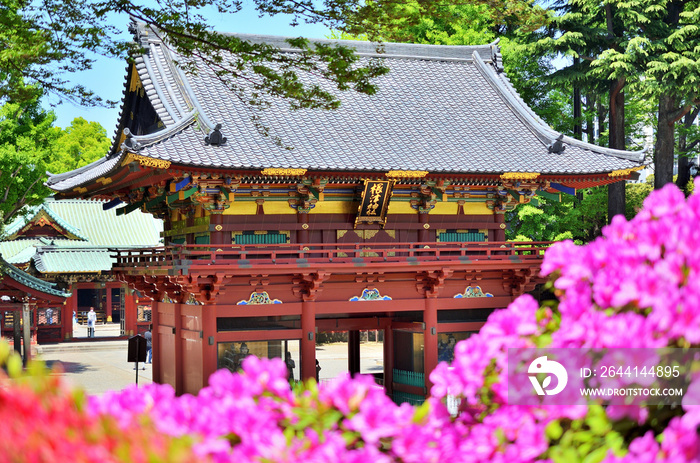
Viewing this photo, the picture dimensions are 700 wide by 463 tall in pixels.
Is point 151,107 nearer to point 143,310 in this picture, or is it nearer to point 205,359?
point 205,359

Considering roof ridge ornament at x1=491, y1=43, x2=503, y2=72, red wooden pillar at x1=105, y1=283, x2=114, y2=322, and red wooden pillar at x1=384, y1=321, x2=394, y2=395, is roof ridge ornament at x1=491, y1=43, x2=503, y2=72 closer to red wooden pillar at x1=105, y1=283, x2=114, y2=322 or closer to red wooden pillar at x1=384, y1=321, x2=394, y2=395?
red wooden pillar at x1=384, y1=321, x2=394, y2=395

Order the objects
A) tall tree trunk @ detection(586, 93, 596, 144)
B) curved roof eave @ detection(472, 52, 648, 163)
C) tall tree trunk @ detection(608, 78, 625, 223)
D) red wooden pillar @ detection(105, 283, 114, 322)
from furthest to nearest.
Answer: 1. red wooden pillar @ detection(105, 283, 114, 322)
2. tall tree trunk @ detection(586, 93, 596, 144)
3. tall tree trunk @ detection(608, 78, 625, 223)
4. curved roof eave @ detection(472, 52, 648, 163)

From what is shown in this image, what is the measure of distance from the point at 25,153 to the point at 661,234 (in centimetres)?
2653

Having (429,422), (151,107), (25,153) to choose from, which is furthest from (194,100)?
(429,422)

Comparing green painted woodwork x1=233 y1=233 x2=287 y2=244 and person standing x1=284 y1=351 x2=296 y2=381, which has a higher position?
green painted woodwork x1=233 y1=233 x2=287 y2=244

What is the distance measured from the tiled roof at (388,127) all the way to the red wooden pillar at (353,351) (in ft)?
23.5

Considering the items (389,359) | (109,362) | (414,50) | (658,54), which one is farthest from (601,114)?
(109,362)

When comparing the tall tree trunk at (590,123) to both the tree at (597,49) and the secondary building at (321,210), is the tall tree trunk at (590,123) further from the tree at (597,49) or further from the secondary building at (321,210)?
the secondary building at (321,210)

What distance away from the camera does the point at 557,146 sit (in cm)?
2405

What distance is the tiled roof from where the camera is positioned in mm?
20891

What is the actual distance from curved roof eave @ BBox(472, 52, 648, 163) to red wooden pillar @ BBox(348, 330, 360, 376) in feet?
29.2

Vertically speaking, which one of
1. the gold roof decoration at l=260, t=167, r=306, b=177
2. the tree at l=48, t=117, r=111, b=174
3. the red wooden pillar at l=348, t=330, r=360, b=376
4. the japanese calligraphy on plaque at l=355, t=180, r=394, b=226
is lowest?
the red wooden pillar at l=348, t=330, r=360, b=376

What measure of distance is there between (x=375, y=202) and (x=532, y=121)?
6881 millimetres

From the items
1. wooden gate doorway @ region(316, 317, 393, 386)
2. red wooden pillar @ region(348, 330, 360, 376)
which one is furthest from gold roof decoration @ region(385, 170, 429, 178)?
red wooden pillar @ region(348, 330, 360, 376)
